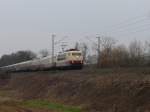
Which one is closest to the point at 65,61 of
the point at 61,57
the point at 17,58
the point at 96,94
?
the point at 61,57

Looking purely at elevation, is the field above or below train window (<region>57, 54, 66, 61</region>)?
below

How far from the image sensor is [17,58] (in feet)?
514

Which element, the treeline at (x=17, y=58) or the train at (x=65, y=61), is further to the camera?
the treeline at (x=17, y=58)

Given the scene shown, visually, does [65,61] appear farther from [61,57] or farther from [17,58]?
[17,58]

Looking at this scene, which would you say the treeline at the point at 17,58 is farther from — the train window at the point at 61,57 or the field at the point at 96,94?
the field at the point at 96,94

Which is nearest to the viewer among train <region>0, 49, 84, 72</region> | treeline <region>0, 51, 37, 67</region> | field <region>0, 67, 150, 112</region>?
field <region>0, 67, 150, 112</region>

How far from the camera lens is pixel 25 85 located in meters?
56.9

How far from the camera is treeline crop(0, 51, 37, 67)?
15381 cm

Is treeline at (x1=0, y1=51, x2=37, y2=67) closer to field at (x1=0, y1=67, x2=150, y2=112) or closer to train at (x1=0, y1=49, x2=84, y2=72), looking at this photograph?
train at (x1=0, y1=49, x2=84, y2=72)

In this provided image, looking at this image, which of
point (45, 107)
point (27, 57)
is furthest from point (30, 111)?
point (27, 57)

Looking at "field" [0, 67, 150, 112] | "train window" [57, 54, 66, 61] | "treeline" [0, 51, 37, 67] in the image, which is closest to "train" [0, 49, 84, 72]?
"train window" [57, 54, 66, 61]

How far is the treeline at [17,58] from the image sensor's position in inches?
6056

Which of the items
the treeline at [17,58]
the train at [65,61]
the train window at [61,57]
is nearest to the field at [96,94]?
the train at [65,61]

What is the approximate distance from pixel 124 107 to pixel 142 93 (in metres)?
1.49
